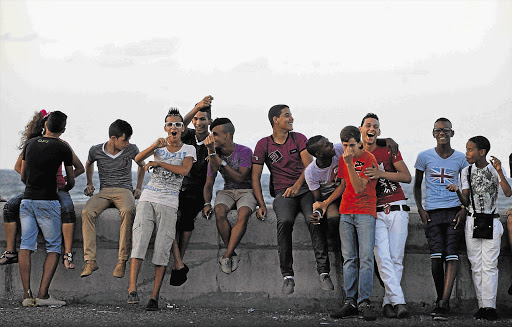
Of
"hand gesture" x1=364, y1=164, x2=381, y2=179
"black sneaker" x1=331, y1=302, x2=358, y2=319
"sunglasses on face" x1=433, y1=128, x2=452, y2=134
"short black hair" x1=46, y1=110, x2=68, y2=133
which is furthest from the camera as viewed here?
"short black hair" x1=46, y1=110, x2=68, y2=133

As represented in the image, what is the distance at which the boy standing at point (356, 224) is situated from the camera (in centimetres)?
659

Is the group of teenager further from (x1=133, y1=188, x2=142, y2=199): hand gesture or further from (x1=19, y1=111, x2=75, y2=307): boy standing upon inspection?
(x1=133, y1=188, x2=142, y2=199): hand gesture

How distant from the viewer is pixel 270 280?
23.9ft

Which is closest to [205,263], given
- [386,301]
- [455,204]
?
[386,301]

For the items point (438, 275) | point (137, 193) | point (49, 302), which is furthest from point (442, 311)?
point (49, 302)

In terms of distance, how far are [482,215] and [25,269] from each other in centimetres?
473

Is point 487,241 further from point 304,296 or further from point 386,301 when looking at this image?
point 304,296

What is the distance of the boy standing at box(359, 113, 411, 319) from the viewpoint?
6727mm

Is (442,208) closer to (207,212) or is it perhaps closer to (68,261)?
(207,212)

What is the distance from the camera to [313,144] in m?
7.02

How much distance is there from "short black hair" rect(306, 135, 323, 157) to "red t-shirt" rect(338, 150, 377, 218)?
0.38 m

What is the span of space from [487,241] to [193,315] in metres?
3.02

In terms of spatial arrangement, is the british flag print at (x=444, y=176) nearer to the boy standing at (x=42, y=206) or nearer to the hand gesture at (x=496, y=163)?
the hand gesture at (x=496, y=163)

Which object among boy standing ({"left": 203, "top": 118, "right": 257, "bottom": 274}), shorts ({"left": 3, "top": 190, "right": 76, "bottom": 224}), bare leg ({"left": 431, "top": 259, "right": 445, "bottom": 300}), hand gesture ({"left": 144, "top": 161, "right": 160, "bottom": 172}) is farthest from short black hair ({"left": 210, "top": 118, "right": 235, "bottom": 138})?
bare leg ({"left": 431, "top": 259, "right": 445, "bottom": 300})
